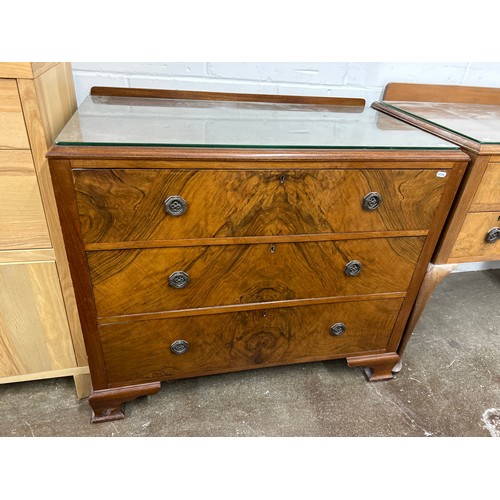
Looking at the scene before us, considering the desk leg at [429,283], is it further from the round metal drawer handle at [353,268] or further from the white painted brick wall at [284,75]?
the white painted brick wall at [284,75]

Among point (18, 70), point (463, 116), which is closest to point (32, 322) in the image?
point (18, 70)

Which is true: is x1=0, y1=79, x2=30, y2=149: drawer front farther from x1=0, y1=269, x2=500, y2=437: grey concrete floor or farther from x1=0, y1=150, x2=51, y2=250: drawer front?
x1=0, y1=269, x2=500, y2=437: grey concrete floor

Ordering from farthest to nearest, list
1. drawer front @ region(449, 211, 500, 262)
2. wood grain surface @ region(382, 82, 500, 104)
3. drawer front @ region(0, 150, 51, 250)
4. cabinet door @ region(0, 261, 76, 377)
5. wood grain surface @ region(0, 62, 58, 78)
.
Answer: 1. wood grain surface @ region(382, 82, 500, 104)
2. drawer front @ region(449, 211, 500, 262)
3. cabinet door @ region(0, 261, 76, 377)
4. drawer front @ region(0, 150, 51, 250)
5. wood grain surface @ region(0, 62, 58, 78)

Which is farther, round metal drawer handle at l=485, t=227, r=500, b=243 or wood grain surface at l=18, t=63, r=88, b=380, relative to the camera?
round metal drawer handle at l=485, t=227, r=500, b=243

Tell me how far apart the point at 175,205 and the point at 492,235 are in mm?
1048

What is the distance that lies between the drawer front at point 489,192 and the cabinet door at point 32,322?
1293mm

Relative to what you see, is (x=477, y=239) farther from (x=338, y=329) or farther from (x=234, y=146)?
(x=234, y=146)

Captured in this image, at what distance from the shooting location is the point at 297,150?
37.6 inches

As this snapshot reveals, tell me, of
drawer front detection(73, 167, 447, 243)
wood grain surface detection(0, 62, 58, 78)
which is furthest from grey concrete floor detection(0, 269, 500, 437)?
wood grain surface detection(0, 62, 58, 78)

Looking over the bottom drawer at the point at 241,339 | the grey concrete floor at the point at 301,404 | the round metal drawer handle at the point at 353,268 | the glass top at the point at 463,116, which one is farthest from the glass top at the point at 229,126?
the grey concrete floor at the point at 301,404

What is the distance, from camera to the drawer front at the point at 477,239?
3.96ft

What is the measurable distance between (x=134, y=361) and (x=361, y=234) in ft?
2.61

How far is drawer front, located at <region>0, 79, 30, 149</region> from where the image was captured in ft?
2.86

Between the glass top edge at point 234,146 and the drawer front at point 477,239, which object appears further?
the drawer front at point 477,239
